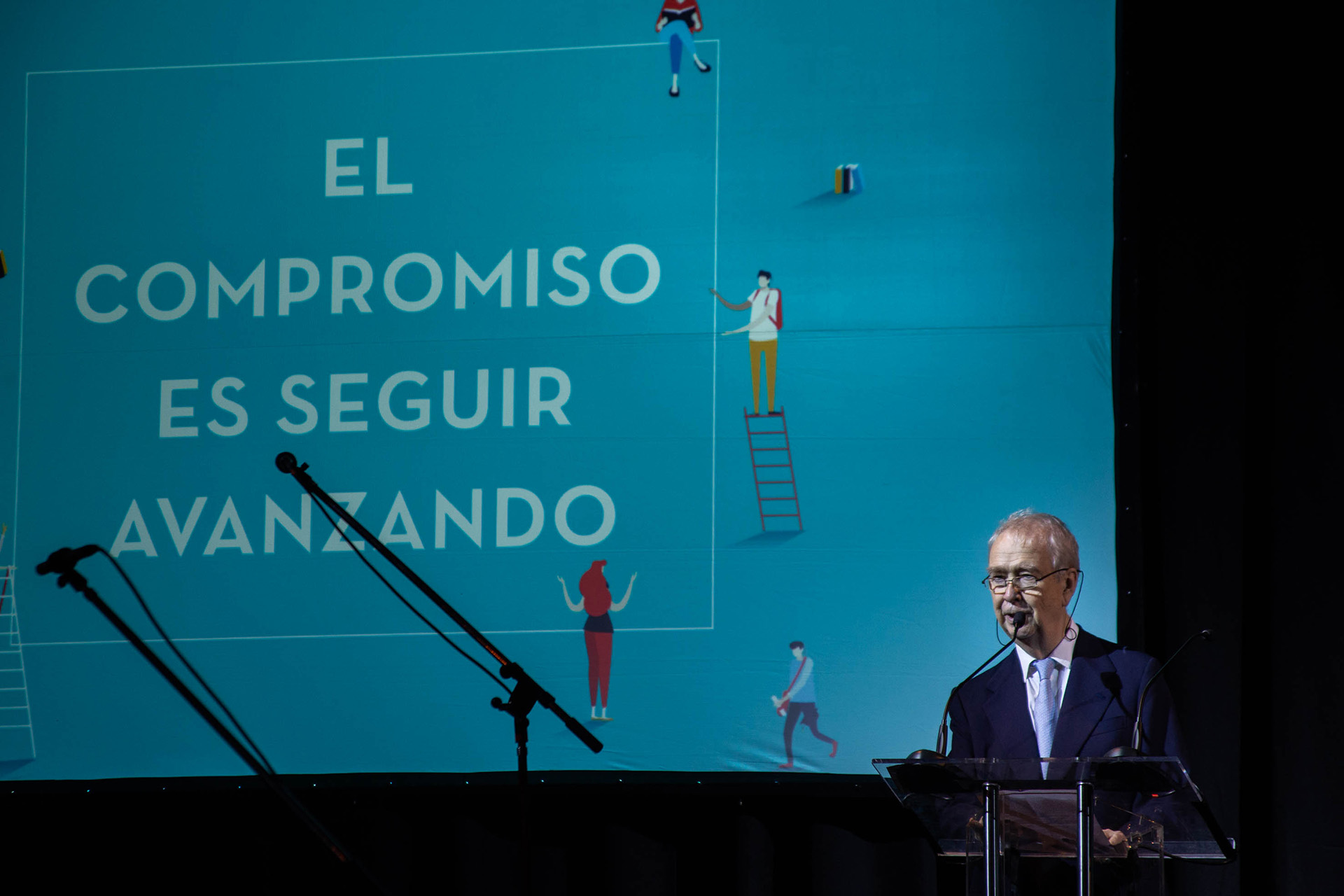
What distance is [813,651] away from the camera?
3365 millimetres

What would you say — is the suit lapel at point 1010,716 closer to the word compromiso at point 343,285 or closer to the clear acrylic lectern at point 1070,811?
the clear acrylic lectern at point 1070,811

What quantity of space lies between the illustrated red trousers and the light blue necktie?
3.75 ft

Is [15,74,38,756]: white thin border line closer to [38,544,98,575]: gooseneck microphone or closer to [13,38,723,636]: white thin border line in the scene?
[13,38,723,636]: white thin border line

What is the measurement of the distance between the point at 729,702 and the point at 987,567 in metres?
0.78

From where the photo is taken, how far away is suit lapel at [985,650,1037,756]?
2.74 metres

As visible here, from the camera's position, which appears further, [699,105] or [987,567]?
[699,105]

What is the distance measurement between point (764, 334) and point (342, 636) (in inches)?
→ 57.0

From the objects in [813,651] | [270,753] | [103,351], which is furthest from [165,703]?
[813,651]

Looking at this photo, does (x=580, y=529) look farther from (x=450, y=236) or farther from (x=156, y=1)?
(x=156, y=1)

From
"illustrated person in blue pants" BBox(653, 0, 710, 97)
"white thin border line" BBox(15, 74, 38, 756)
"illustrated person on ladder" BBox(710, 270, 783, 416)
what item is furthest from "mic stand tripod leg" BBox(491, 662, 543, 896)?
"illustrated person in blue pants" BBox(653, 0, 710, 97)

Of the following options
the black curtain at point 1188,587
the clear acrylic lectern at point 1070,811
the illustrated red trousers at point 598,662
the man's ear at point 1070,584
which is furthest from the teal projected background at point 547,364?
the clear acrylic lectern at point 1070,811

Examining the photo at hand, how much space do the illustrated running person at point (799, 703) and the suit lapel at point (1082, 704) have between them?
0.74 metres

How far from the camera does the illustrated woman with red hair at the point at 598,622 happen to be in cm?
342

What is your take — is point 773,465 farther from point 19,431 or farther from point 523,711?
point 19,431
